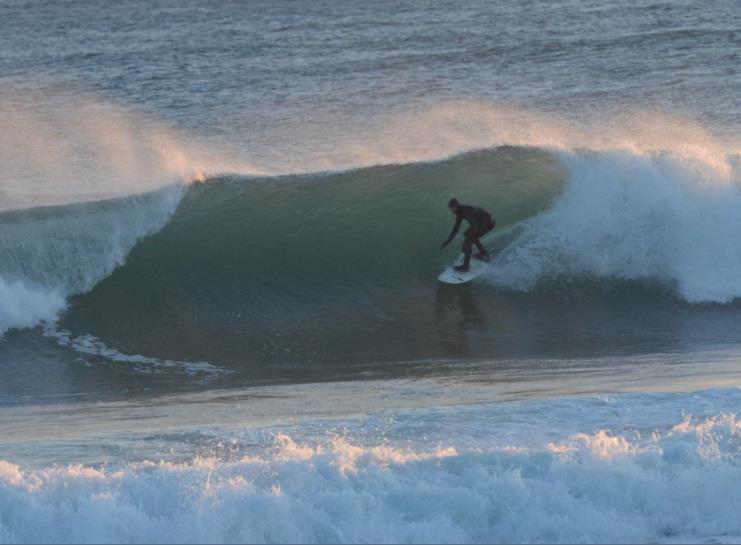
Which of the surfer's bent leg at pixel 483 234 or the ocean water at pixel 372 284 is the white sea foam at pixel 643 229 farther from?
the surfer's bent leg at pixel 483 234

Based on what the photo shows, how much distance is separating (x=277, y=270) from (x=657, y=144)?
749 centimetres

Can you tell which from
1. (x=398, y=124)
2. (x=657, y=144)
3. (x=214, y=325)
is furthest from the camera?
(x=398, y=124)

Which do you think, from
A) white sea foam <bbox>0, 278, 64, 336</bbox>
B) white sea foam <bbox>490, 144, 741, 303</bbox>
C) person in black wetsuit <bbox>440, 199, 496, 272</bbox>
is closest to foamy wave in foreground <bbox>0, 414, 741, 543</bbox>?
white sea foam <bbox>0, 278, 64, 336</bbox>

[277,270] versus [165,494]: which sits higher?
[277,270]

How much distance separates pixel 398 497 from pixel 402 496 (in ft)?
0.10

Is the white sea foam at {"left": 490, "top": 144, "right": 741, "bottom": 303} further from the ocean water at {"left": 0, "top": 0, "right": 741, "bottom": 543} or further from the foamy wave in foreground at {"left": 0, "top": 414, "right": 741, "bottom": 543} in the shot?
the foamy wave in foreground at {"left": 0, "top": 414, "right": 741, "bottom": 543}

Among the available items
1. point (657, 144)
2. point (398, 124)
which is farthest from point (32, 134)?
point (657, 144)

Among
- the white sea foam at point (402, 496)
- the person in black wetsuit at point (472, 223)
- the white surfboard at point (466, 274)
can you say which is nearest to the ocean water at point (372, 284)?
the white sea foam at point (402, 496)

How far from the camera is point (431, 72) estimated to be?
26.5 m

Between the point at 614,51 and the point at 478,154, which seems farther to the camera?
the point at 614,51

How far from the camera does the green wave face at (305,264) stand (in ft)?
48.7

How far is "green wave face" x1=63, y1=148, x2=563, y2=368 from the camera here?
1484 centimetres

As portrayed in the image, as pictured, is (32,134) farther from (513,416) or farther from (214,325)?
(513,416)

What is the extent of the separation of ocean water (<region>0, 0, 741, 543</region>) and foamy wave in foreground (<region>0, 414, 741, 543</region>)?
1.0 inches
